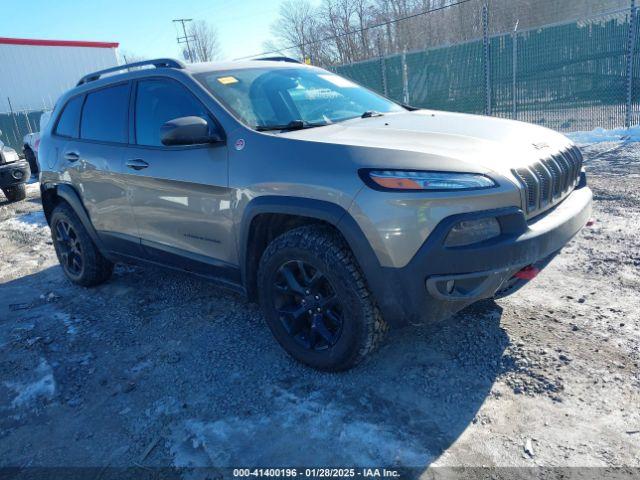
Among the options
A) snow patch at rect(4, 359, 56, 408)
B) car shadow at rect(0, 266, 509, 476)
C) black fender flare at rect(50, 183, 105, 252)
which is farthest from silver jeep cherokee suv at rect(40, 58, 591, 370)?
snow patch at rect(4, 359, 56, 408)

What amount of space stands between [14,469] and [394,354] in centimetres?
207

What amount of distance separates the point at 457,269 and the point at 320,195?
30.5 inches

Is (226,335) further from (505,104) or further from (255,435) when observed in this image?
(505,104)

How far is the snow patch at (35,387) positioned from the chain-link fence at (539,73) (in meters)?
11.0

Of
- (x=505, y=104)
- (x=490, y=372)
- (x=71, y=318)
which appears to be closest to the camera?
(x=490, y=372)

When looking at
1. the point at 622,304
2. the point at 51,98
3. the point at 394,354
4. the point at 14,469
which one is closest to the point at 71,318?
the point at 14,469

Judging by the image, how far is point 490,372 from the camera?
2.77 meters

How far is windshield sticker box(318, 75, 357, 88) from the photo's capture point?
4031mm

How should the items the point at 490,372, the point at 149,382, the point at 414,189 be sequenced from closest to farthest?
1. the point at 414,189
2. the point at 490,372
3. the point at 149,382

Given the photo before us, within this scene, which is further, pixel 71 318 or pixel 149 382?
pixel 71 318

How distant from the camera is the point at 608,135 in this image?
10.0m

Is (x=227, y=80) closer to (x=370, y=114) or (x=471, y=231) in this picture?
(x=370, y=114)

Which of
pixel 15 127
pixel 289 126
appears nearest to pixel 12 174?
pixel 289 126

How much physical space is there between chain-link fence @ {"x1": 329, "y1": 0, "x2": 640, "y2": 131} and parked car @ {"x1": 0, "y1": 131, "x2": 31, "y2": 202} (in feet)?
30.9
